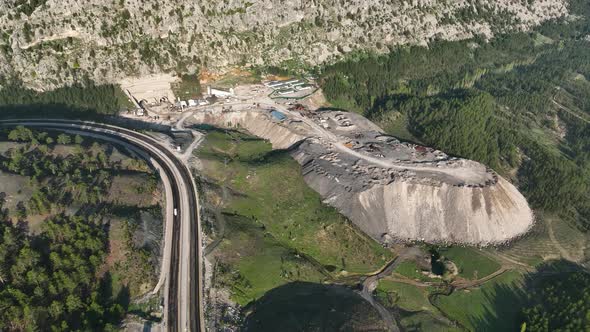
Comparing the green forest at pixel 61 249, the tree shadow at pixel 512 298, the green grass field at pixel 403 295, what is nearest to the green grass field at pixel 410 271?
the green grass field at pixel 403 295

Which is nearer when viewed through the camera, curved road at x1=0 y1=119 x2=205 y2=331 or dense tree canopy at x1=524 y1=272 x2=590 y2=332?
curved road at x1=0 y1=119 x2=205 y2=331

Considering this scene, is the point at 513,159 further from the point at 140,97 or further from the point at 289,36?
the point at 140,97

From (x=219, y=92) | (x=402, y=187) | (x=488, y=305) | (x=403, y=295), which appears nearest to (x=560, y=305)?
(x=488, y=305)

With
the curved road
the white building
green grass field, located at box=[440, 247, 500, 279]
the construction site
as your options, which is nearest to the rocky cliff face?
the white building

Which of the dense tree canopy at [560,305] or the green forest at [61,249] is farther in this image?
the dense tree canopy at [560,305]

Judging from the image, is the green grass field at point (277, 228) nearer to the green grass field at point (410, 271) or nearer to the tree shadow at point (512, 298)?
the green grass field at point (410, 271)

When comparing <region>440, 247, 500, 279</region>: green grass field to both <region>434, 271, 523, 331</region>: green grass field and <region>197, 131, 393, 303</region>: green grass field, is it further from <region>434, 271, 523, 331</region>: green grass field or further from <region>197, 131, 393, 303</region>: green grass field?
<region>197, 131, 393, 303</region>: green grass field

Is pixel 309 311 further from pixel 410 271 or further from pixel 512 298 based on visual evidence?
pixel 512 298
